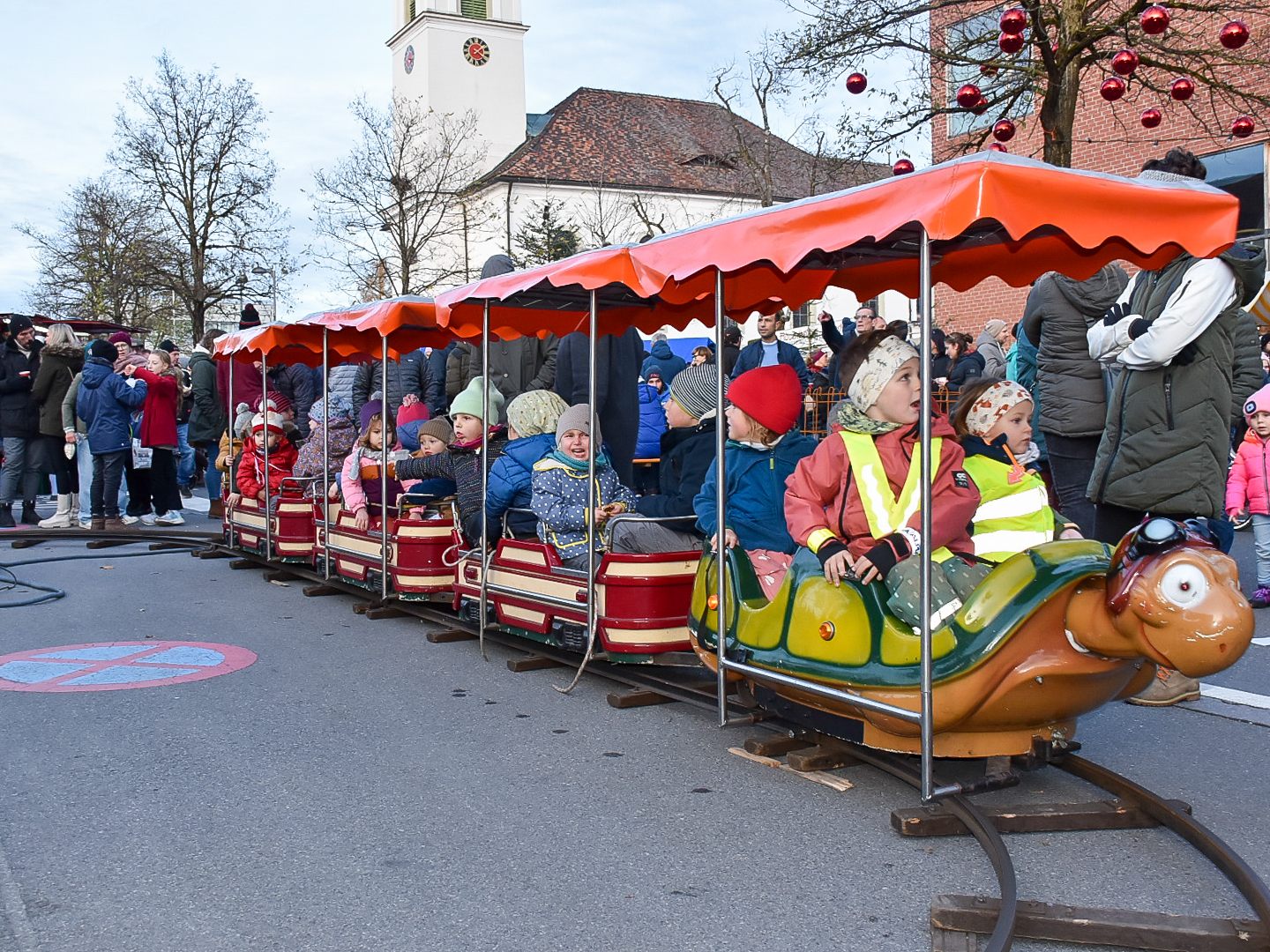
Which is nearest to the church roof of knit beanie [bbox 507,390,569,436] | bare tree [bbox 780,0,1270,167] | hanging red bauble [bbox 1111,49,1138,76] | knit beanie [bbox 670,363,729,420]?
bare tree [bbox 780,0,1270,167]

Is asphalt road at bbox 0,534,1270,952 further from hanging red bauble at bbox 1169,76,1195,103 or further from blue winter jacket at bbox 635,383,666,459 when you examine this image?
hanging red bauble at bbox 1169,76,1195,103

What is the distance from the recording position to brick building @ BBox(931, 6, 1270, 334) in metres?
16.5

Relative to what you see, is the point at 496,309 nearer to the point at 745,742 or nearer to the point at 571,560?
the point at 571,560

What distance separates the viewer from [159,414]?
14508mm

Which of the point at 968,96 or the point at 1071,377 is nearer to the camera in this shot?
the point at 1071,377

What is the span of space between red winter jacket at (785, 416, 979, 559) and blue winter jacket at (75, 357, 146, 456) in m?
10.9

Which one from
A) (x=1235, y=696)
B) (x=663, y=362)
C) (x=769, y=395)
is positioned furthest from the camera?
(x=663, y=362)

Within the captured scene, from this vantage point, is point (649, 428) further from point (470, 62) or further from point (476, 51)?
point (476, 51)

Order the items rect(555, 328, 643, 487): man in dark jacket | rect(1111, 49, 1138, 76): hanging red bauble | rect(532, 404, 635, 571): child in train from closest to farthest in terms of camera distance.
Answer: rect(532, 404, 635, 571): child in train
rect(555, 328, 643, 487): man in dark jacket
rect(1111, 49, 1138, 76): hanging red bauble

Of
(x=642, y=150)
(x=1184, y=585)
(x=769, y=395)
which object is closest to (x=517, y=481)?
(x=769, y=395)

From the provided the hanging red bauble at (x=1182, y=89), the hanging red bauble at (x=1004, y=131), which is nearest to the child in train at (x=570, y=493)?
the hanging red bauble at (x=1004, y=131)

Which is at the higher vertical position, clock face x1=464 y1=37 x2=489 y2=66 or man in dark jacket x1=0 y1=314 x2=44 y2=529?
clock face x1=464 y1=37 x2=489 y2=66

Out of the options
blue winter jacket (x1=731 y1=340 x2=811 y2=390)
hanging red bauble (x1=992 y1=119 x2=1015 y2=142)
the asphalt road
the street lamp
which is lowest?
the asphalt road

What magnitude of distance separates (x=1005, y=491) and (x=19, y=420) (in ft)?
42.4
